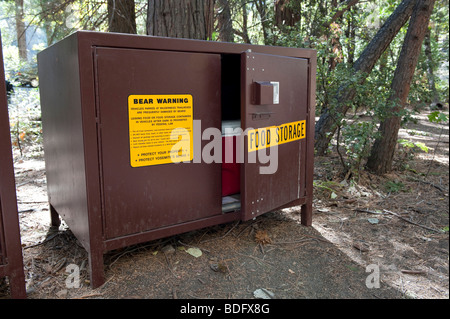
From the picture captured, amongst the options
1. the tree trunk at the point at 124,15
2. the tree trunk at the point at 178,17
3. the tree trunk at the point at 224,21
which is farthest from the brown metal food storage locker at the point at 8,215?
the tree trunk at the point at 224,21

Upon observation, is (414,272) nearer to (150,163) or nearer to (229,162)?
(229,162)

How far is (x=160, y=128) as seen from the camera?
250cm

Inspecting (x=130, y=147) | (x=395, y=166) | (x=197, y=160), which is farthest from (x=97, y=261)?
(x=395, y=166)

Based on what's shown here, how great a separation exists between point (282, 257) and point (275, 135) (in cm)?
95

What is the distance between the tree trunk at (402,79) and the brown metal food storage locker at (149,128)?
225 centimetres

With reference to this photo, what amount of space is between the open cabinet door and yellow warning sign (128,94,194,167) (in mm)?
410

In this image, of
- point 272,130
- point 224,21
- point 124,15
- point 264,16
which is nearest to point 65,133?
point 272,130

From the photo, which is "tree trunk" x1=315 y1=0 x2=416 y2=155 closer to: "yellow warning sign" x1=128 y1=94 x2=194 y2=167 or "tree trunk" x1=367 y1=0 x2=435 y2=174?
"tree trunk" x1=367 y1=0 x2=435 y2=174

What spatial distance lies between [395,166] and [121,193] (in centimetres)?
424

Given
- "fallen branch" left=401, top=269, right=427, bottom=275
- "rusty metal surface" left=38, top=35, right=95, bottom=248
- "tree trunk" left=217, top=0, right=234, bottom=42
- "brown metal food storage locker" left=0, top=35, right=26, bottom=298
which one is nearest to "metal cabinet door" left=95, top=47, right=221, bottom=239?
"rusty metal surface" left=38, top=35, right=95, bottom=248

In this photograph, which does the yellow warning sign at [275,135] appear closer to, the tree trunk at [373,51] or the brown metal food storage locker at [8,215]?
the brown metal food storage locker at [8,215]

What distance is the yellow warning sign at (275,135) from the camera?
267 cm

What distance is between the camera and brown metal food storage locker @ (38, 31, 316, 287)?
2248 mm

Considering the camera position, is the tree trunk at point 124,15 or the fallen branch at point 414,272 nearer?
the fallen branch at point 414,272
